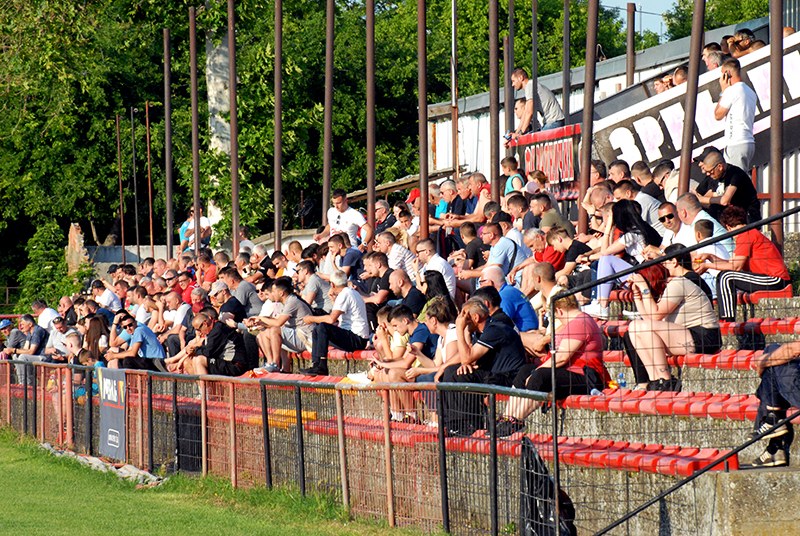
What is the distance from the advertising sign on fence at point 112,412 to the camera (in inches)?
691

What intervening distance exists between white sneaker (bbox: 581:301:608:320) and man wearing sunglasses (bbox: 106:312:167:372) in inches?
311

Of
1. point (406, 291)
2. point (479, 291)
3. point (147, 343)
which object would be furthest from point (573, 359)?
point (147, 343)

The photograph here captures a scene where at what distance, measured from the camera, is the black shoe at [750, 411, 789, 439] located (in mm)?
8805

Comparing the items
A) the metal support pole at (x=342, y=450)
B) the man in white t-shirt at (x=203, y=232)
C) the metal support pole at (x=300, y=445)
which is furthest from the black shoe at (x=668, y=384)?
the man in white t-shirt at (x=203, y=232)

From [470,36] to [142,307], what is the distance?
4887 centimetres

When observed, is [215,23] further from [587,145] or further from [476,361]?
[476,361]

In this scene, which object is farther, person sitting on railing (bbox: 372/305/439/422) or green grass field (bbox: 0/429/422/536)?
person sitting on railing (bbox: 372/305/439/422)

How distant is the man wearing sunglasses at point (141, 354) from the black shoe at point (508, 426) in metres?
9.77

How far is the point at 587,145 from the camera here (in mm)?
16859

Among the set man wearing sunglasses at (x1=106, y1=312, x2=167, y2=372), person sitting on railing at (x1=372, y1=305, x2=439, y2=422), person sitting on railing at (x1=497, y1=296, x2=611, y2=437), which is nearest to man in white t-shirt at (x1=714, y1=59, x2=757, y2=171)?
person sitting on railing at (x1=372, y1=305, x2=439, y2=422)

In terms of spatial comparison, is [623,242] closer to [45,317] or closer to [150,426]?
[150,426]

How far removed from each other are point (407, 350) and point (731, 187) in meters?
3.44

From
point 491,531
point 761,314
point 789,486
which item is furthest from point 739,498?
point 761,314

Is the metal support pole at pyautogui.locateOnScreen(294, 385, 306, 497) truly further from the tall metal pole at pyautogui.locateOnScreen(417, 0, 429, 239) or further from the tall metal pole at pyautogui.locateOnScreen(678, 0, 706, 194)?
the tall metal pole at pyautogui.locateOnScreen(417, 0, 429, 239)
